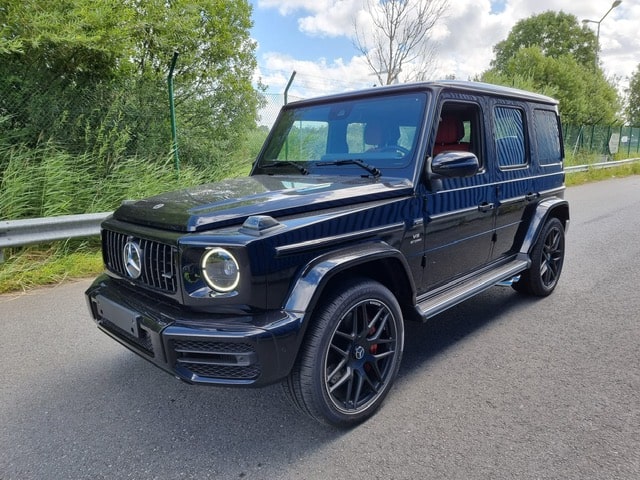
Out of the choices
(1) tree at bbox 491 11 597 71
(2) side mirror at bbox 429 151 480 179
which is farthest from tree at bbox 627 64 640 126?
(2) side mirror at bbox 429 151 480 179

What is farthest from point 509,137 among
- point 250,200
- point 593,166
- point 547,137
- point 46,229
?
point 593,166

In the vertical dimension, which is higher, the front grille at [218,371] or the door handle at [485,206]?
the door handle at [485,206]

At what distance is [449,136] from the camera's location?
11.1ft

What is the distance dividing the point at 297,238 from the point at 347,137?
4.44ft

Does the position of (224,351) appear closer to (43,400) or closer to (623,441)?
(43,400)

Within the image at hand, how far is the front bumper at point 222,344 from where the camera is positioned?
1995 millimetres

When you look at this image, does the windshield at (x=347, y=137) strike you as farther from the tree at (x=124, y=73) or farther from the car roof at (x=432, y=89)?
the tree at (x=124, y=73)

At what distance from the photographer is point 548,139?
174 inches

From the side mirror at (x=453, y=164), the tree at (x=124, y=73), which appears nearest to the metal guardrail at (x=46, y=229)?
the tree at (x=124, y=73)

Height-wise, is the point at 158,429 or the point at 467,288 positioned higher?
the point at 467,288

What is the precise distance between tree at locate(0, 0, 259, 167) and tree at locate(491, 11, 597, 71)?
4156cm

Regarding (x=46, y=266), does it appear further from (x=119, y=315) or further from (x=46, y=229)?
(x=119, y=315)

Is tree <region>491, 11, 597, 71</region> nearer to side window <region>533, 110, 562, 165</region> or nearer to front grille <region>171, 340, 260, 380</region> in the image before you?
side window <region>533, 110, 562, 165</region>

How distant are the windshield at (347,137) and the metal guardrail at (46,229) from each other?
2864 millimetres
